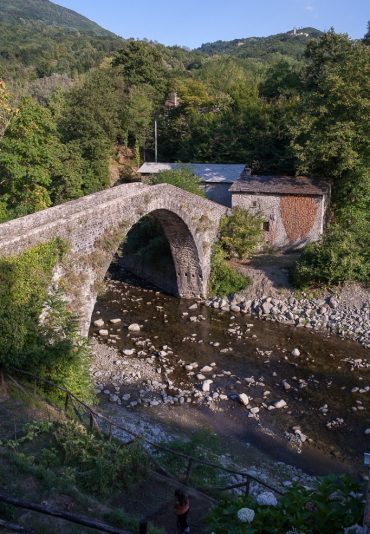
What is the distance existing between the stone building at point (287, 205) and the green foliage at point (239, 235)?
1.39 metres

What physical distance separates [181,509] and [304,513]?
3.03 metres

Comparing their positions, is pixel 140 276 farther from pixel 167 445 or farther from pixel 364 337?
pixel 167 445

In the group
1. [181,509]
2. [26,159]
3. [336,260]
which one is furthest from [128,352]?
[26,159]

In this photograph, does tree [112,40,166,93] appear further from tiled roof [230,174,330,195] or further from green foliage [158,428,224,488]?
green foliage [158,428,224,488]

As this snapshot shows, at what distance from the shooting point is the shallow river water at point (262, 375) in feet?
44.0

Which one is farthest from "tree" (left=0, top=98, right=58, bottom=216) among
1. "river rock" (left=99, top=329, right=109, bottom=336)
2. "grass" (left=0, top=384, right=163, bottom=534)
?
"grass" (left=0, top=384, right=163, bottom=534)

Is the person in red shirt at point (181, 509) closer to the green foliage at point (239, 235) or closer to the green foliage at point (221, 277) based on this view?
the green foliage at point (221, 277)

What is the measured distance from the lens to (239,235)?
23.8 metres

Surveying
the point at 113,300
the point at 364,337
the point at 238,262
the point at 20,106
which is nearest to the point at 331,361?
the point at 364,337

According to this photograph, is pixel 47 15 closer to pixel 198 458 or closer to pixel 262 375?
pixel 262 375

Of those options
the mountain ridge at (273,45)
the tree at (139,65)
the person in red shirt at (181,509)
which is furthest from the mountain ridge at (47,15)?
the person in red shirt at (181,509)

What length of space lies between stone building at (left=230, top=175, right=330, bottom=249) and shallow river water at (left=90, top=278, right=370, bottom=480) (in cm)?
613

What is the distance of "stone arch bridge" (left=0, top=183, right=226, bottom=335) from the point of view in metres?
13.0

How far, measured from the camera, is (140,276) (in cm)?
2567
